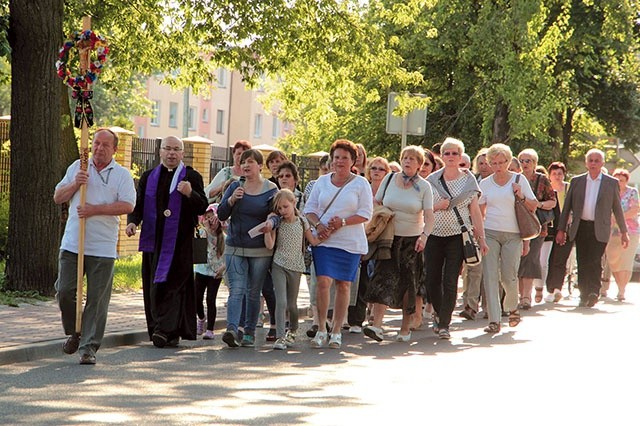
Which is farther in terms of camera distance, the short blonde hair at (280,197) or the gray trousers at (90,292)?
the short blonde hair at (280,197)

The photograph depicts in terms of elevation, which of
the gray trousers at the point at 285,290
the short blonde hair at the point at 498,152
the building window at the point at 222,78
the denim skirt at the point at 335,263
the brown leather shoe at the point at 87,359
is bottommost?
the brown leather shoe at the point at 87,359

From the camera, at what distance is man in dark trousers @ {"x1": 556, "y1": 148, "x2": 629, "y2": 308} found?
63.1 ft

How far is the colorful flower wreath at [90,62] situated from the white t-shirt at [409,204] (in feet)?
10.4

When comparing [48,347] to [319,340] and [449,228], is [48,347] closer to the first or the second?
[319,340]

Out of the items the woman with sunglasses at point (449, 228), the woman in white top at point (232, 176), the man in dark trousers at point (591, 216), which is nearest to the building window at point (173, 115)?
the man in dark trousers at point (591, 216)

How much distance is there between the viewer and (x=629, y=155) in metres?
35.7

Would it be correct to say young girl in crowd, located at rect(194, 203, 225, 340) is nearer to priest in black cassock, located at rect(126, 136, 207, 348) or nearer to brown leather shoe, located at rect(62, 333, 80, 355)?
priest in black cassock, located at rect(126, 136, 207, 348)

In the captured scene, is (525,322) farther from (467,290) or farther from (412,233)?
(412,233)

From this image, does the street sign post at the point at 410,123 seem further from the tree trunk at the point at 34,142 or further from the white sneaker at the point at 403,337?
the white sneaker at the point at 403,337

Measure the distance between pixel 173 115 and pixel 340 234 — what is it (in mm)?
74236

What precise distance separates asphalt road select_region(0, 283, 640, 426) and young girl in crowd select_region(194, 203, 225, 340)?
0.49m

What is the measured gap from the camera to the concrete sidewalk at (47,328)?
1125cm

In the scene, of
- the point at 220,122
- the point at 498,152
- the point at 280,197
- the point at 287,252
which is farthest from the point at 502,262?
the point at 220,122

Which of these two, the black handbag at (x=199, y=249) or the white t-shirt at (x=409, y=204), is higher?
the white t-shirt at (x=409, y=204)
